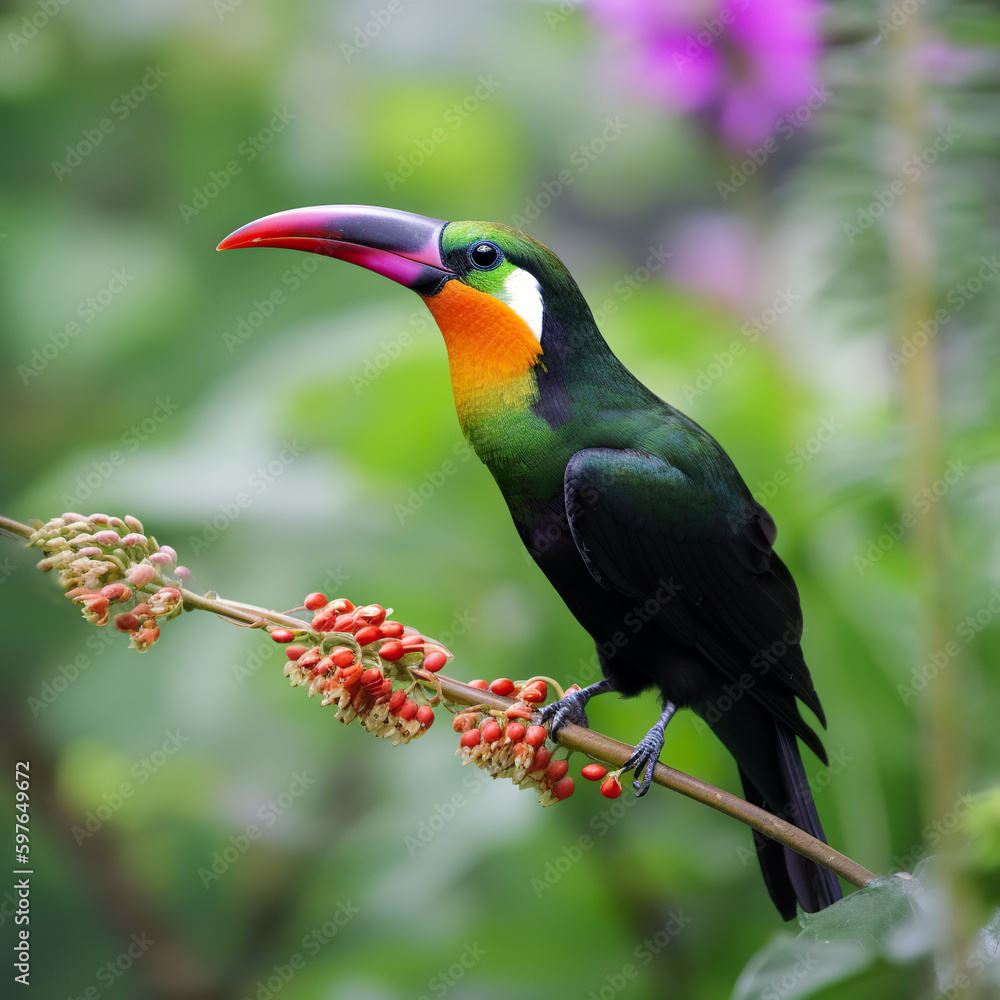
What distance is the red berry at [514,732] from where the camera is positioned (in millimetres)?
1670

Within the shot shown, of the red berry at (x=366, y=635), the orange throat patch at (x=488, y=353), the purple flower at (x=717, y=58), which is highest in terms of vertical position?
the purple flower at (x=717, y=58)

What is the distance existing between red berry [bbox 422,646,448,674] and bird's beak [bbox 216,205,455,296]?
0.72 meters

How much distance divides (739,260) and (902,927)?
225 centimetres

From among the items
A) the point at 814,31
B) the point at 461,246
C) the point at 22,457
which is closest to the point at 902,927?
the point at 461,246

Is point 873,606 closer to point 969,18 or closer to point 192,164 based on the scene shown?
point 969,18

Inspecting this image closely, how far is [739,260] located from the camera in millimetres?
3332

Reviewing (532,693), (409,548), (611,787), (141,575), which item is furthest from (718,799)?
(409,548)

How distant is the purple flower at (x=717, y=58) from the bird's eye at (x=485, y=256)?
0.99 m

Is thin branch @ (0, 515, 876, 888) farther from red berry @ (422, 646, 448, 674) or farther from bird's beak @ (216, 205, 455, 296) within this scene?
bird's beak @ (216, 205, 455, 296)

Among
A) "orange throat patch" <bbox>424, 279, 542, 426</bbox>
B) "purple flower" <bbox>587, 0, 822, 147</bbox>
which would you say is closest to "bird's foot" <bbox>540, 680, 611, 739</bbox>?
"orange throat patch" <bbox>424, 279, 542, 426</bbox>

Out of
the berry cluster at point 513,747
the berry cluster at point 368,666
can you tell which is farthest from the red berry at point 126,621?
the berry cluster at point 513,747

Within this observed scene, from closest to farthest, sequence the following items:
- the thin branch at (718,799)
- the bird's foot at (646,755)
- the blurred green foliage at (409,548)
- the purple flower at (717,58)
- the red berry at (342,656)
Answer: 1. the thin branch at (718,799)
2. the red berry at (342,656)
3. the bird's foot at (646,755)
4. the blurred green foliage at (409,548)
5. the purple flower at (717,58)

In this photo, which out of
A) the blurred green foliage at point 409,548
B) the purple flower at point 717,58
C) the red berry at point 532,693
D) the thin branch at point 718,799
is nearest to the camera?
the thin branch at point 718,799

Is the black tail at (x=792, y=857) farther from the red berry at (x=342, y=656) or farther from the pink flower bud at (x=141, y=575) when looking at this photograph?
the pink flower bud at (x=141, y=575)
